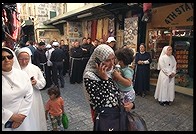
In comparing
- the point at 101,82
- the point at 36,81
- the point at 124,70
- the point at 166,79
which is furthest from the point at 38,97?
the point at 166,79

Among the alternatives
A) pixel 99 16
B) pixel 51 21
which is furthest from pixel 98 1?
pixel 51 21

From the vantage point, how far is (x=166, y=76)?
77cm

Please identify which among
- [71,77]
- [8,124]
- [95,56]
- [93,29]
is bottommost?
[8,124]

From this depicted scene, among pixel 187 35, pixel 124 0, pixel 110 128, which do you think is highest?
pixel 124 0

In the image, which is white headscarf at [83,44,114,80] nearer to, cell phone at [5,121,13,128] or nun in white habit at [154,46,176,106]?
nun in white habit at [154,46,176,106]

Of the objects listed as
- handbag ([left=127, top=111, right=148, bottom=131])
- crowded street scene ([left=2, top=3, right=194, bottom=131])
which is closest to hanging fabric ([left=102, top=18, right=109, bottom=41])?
crowded street scene ([left=2, top=3, right=194, bottom=131])

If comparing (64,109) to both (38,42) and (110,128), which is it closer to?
(110,128)

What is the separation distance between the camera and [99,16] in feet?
2.73

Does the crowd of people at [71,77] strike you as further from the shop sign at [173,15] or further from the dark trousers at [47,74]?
the shop sign at [173,15]

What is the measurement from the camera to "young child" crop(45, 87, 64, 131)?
2.88 feet

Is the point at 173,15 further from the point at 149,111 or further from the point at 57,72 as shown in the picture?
the point at 57,72

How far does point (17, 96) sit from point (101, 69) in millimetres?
422

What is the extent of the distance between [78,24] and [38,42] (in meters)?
0.21

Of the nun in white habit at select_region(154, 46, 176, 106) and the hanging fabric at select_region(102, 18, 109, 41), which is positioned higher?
the hanging fabric at select_region(102, 18, 109, 41)
